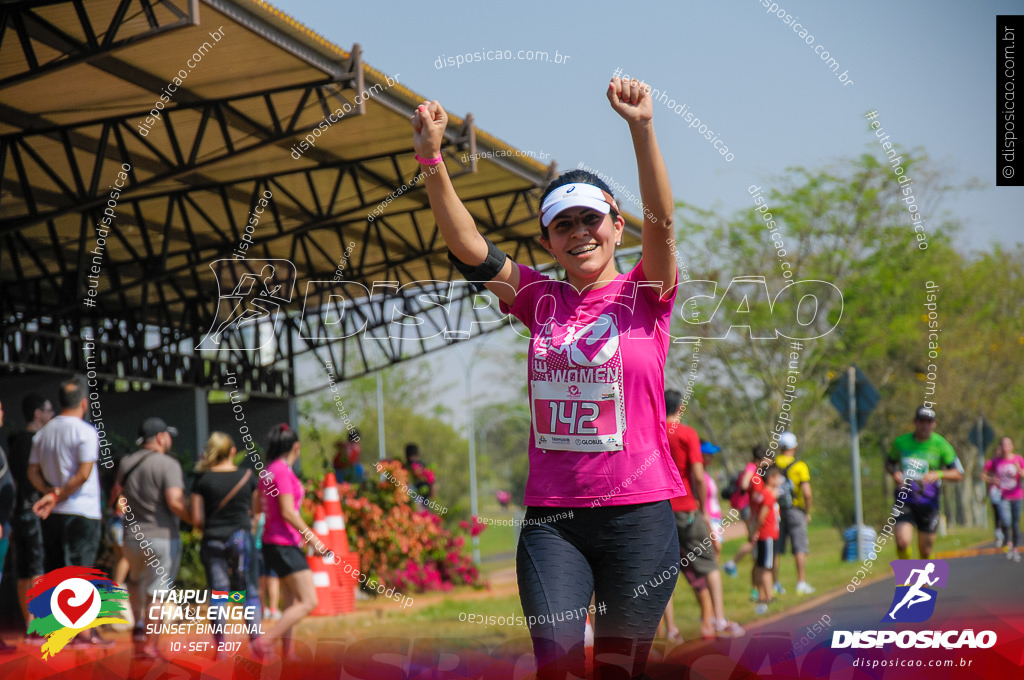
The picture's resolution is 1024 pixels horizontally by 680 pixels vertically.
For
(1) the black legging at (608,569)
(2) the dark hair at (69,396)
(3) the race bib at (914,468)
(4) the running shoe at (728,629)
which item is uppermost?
(2) the dark hair at (69,396)

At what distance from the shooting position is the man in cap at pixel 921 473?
917 centimetres

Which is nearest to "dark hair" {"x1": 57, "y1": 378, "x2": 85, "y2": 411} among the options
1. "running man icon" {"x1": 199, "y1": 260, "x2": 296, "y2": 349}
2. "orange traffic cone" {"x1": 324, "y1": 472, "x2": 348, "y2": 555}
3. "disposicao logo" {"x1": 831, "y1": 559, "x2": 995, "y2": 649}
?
"orange traffic cone" {"x1": 324, "y1": 472, "x2": 348, "y2": 555}

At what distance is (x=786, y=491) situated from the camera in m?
11.7

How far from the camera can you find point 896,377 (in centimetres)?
2353

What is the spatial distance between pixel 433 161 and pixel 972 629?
3188 millimetres

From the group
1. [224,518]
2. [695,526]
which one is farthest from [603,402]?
[695,526]

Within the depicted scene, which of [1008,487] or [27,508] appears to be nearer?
[27,508]

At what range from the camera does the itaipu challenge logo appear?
17.2ft

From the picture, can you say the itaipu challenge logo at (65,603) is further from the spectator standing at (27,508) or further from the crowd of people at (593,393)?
the crowd of people at (593,393)

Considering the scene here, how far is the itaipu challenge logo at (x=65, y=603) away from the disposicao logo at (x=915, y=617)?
3.59 m

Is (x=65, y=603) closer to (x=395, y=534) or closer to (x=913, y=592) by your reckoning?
(x=913, y=592)

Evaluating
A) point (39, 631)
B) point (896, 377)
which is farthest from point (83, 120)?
point (896, 377)

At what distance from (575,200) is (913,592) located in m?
3.05

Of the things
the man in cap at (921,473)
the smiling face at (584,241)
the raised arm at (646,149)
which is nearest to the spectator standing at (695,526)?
the man in cap at (921,473)
